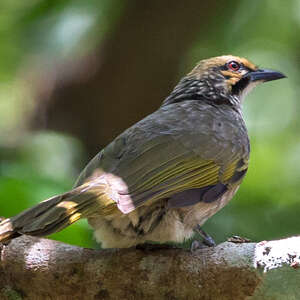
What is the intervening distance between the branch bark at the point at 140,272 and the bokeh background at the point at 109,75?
9.11ft

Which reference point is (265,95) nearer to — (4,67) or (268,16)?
(268,16)

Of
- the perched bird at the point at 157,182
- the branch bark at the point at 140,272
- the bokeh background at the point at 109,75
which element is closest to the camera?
the branch bark at the point at 140,272

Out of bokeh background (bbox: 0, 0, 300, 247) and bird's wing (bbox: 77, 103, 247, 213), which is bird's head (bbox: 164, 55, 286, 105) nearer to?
bird's wing (bbox: 77, 103, 247, 213)

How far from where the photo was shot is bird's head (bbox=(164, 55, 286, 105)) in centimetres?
571

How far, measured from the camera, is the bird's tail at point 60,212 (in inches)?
138

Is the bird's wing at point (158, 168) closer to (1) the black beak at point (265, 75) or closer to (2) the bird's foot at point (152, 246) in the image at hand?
(2) the bird's foot at point (152, 246)

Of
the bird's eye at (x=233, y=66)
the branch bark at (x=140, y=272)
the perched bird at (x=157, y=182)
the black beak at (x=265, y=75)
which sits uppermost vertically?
the bird's eye at (x=233, y=66)

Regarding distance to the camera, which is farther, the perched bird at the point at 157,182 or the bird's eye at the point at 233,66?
the bird's eye at the point at 233,66

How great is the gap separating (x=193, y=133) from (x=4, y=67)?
15.4 ft

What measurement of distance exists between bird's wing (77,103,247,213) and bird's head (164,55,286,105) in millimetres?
914

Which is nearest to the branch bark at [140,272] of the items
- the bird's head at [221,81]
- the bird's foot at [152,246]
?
the bird's foot at [152,246]

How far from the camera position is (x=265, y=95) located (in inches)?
428

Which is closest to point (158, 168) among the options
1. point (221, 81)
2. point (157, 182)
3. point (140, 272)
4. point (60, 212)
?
point (157, 182)

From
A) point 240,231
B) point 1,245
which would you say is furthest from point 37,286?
point 240,231
